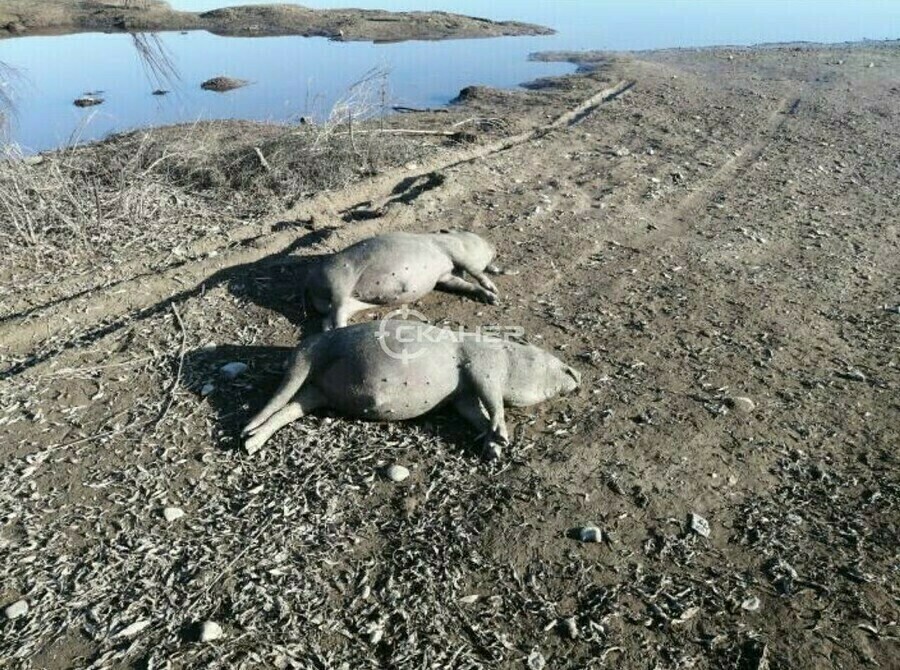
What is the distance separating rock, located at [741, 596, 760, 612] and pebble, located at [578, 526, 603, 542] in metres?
0.79

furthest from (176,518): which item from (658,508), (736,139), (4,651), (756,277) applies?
(736,139)

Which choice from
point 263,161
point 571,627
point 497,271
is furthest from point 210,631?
point 263,161

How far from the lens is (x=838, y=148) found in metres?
11.6

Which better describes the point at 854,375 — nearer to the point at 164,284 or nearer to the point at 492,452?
the point at 492,452

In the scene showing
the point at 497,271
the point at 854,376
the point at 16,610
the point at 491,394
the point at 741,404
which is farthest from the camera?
the point at 497,271

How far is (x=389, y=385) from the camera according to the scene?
477 cm

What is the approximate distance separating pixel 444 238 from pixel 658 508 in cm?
347

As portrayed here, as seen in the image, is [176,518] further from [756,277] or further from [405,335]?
[756,277]

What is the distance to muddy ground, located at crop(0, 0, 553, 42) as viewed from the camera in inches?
964

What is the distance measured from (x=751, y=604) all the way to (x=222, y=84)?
1726 cm

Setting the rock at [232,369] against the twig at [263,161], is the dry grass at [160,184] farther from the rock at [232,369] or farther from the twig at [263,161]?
the rock at [232,369]

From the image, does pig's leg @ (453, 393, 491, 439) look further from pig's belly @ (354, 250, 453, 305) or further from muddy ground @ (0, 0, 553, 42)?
muddy ground @ (0, 0, 553, 42)

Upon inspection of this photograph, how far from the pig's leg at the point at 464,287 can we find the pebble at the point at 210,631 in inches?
151

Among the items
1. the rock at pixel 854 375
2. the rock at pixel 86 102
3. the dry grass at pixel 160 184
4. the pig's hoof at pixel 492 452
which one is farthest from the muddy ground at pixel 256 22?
the pig's hoof at pixel 492 452
